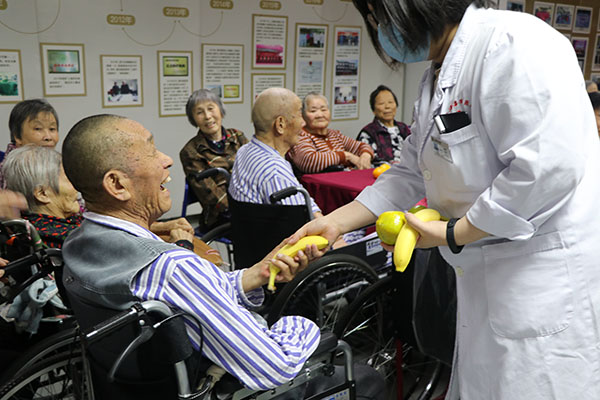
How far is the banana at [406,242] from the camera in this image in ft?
4.09

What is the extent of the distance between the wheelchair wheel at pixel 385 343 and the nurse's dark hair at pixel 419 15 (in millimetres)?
1032

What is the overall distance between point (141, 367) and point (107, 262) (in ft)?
0.77

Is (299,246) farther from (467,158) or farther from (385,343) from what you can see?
(385,343)

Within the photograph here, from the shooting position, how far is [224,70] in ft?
16.8

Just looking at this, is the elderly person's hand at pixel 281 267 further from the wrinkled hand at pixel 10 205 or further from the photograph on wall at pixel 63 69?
the photograph on wall at pixel 63 69

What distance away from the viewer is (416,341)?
196cm

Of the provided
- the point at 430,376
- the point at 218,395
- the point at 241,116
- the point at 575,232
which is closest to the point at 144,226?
the point at 218,395

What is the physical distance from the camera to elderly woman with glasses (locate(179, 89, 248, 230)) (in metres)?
3.32

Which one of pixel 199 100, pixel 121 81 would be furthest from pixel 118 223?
pixel 121 81

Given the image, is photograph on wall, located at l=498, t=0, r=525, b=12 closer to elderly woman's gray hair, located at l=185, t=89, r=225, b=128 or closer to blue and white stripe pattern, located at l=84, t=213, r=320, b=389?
elderly woman's gray hair, located at l=185, t=89, r=225, b=128

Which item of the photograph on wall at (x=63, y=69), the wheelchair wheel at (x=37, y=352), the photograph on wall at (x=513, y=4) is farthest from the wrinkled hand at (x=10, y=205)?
the photograph on wall at (x=513, y=4)

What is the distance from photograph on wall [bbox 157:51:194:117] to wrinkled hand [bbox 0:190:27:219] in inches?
115

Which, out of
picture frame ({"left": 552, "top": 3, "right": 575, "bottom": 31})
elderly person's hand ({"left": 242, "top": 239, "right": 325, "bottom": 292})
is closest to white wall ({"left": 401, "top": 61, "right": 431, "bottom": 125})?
picture frame ({"left": 552, "top": 3, "right": 575, "bottom": 31})

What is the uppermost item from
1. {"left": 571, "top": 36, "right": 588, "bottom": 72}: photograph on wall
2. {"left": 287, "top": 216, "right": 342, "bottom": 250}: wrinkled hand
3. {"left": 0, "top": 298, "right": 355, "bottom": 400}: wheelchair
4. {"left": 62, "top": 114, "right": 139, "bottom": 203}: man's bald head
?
{"left": 571, "top": 36, "right": 588, "bottom": 72}: photograph on wall
